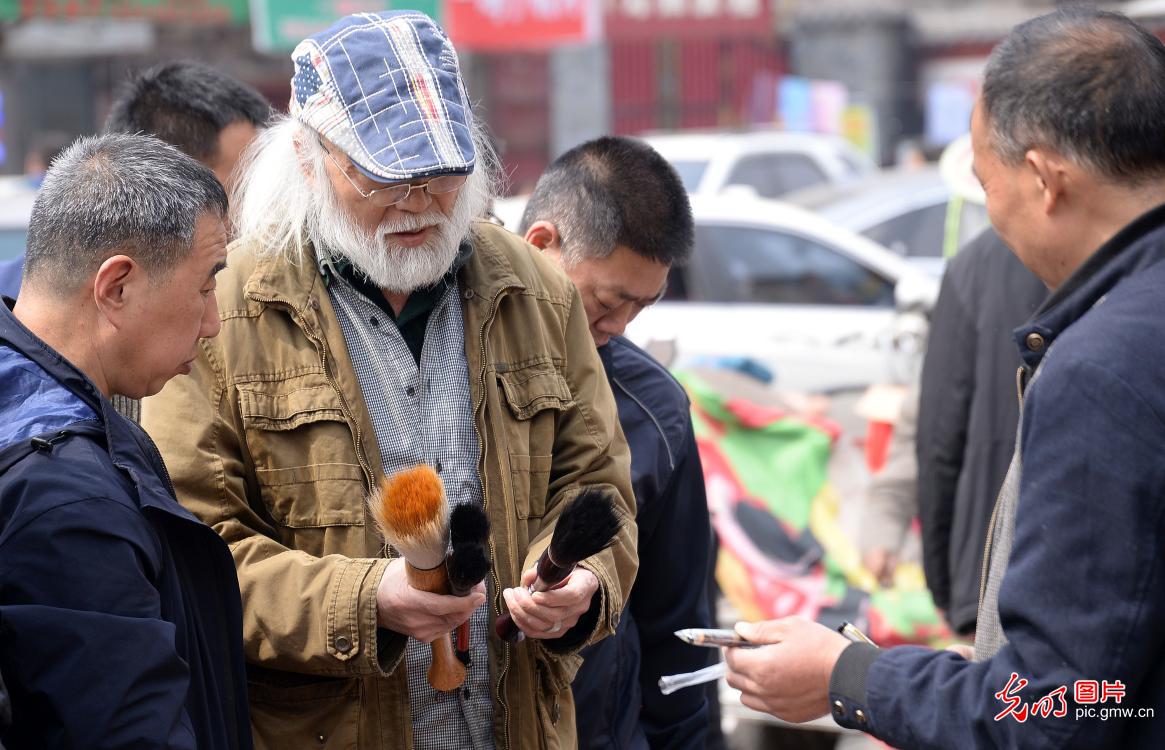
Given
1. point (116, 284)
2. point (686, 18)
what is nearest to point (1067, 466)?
point (116, 284)

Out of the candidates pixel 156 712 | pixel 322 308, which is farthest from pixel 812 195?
pixel 156 712

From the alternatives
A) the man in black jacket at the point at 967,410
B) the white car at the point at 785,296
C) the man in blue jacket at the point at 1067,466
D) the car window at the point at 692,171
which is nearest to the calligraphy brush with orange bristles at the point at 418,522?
the man in blue jacket at the point at 1067,466

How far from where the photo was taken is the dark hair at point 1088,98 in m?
1.79

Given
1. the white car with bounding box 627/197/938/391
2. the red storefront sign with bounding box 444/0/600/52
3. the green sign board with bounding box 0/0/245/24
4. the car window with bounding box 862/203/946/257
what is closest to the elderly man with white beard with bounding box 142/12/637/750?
the white car with bounding box 627/197/938/391

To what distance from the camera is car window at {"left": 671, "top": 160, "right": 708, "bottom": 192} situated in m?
12.2

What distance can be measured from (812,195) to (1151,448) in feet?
30.6

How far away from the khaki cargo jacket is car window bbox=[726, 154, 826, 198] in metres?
10.2

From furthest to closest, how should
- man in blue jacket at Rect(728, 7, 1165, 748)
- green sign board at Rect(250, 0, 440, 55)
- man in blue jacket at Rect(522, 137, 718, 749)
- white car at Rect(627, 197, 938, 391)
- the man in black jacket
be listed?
1. green sign board at Rect(250, 0, 440, 55)
2. white car at Rect(627, 197, 938, 391)
3. the man in black jacket
4. man in blue jacket at Rect(522, 137, 718, 749)
5. man in blue jacket at Rect(728, 7, 1165, 748)

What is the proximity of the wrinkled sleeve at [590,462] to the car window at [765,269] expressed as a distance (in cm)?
641

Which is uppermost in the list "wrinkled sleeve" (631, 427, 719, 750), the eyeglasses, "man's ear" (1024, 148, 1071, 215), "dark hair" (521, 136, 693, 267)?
"man's ear" (1024, 148, 1071, 215)

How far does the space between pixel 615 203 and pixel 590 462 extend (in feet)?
2.34

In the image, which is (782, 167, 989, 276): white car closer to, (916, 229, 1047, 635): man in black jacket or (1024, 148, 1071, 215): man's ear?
(916, 229, 1047, 635): man in black jacket

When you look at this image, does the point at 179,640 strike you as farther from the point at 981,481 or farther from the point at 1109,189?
the point at 981,481

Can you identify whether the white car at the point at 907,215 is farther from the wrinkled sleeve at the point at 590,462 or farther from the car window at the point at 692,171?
the wrinkled sleeve at the point at 590,462
